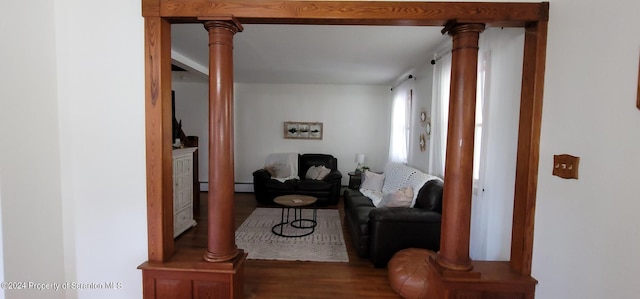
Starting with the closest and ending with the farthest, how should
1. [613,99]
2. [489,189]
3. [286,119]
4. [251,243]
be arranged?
[613,99] → [489,189] → [251,243] → [286,119]

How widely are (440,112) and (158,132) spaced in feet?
9.13

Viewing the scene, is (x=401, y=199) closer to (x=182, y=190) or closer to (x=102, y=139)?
(x=102, y=139)

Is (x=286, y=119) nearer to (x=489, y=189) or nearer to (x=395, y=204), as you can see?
(x=395, y=204)

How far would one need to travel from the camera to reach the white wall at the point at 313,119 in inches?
236

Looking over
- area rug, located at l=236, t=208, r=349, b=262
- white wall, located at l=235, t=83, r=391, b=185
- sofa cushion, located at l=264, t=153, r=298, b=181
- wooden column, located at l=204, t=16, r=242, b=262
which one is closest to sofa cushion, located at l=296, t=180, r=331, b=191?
sofa cushion, located at l=264, t=153, r=298, b=181

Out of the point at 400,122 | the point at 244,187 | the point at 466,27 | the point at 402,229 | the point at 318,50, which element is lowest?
the point at 244,187

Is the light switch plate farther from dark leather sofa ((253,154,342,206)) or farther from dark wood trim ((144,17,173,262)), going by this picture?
dark leather sofa ((253,154,342,206))

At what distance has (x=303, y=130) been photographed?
6.03 m

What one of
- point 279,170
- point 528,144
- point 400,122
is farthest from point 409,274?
point 279,170

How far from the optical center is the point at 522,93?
162 centimetres

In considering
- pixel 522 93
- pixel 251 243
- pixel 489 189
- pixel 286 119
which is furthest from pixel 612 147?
pixel 286 119

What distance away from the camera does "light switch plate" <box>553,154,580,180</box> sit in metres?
1.31

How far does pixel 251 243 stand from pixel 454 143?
2.60 metres

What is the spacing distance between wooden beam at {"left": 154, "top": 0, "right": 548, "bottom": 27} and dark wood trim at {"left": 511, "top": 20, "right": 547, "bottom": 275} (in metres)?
0.14
